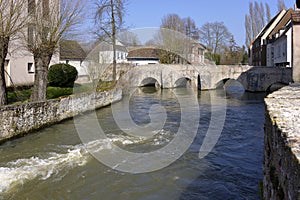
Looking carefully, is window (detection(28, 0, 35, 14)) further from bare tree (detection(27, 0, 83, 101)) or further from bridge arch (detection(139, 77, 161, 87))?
bridge arch (detection(139, 77, 161, 87))

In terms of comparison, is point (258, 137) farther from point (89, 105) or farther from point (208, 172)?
point (89, 105)

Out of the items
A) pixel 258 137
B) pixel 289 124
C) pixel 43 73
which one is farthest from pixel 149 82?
pixel 289 124

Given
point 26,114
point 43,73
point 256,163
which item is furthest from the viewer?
point 43,73

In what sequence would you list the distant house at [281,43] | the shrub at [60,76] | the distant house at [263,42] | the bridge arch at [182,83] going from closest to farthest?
1. the distant house at [281,43]
2. the shrub at [60,76]
3. the bridge arch at [182,83]
4. the distant house at [263,42]

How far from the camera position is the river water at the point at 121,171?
6109 mm

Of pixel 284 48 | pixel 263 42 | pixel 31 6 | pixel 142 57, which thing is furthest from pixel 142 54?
pixel 31 6

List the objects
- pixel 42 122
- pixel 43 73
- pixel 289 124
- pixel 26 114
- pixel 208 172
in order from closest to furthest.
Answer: pixel 289 124, pixel 208 172, pixel 26 114, pixel 42 122, pixel 43 73

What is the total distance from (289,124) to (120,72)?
24106 millimetres

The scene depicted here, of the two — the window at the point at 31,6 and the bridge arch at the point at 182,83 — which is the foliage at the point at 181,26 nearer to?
the bridge arch at the point at 182,83

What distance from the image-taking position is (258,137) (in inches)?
418

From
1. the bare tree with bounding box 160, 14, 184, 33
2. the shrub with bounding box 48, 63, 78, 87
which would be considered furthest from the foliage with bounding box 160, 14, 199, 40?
the shrub with bounding box 48, 63, 78, 87

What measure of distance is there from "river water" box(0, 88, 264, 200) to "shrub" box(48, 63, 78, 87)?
294 inches

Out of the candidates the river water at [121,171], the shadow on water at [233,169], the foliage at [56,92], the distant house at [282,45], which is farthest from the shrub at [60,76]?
the distant house at [282,45]

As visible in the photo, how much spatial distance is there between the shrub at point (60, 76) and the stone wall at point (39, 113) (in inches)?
137
